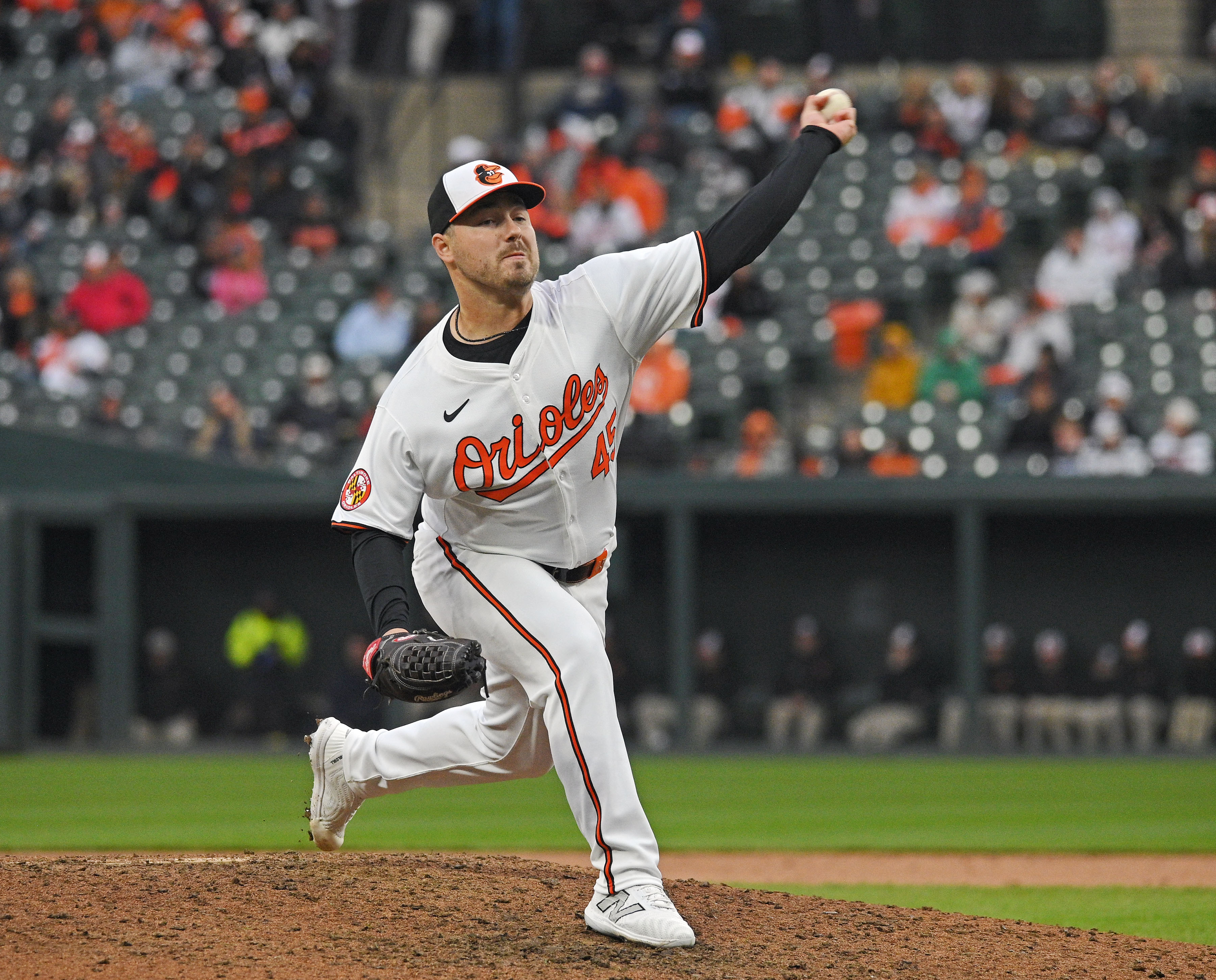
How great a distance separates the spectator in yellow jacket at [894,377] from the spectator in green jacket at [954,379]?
109 mm

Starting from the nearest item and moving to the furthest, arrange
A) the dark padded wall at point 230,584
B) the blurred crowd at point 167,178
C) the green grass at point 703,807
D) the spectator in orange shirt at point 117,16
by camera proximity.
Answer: the green grass at point 703,807 → the dark padded wall at point 230,584 → the blurred crowd at point 167,178 → the spectator in orange shirt at point 117,16

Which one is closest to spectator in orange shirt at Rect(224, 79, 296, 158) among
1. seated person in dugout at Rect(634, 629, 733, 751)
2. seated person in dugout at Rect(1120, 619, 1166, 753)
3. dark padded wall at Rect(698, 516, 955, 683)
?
dark padded wall at Rect(698, 516, 955, 683)

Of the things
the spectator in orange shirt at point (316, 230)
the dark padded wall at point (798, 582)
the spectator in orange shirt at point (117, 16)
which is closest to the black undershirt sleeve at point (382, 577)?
the dark padded wall at point (798, 582)

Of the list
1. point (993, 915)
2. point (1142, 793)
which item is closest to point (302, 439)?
point (1142, 793)

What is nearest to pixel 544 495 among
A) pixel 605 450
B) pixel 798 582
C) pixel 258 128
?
pixel 605 450

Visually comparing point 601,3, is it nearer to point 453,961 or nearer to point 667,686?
point 667,686

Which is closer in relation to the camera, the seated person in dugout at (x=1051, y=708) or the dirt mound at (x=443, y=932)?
the dirt mound at (x=443, y=932)

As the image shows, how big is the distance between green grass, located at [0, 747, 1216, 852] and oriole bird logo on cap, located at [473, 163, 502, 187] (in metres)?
4.11

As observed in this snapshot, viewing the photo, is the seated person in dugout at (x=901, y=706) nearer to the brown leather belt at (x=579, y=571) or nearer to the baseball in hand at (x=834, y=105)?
the brown leather belt at (x=579, y=571)

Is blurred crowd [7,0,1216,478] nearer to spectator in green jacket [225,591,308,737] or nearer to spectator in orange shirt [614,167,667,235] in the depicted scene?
spectator in orange shirt [614,167,667,235]

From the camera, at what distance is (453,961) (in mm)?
3871

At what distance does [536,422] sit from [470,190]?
0.56m

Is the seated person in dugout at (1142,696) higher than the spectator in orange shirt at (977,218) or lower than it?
lower

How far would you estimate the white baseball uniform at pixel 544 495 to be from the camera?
13.3ft
